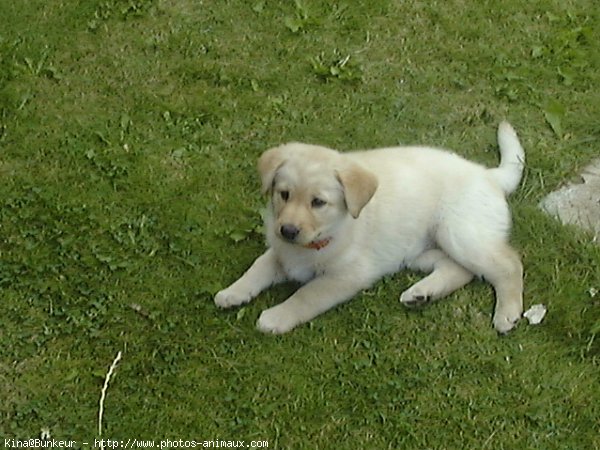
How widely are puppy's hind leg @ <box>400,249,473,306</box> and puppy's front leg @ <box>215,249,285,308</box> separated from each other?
0.60 meters

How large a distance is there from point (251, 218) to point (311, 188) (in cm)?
83

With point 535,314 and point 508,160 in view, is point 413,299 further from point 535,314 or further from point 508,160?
point 508,160

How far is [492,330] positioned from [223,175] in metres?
1.67

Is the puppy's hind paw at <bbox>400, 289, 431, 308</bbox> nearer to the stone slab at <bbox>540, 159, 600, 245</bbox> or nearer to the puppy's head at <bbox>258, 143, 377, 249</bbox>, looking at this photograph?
the puppy's head at <bbox>258, 143, 377, 249</bbox>

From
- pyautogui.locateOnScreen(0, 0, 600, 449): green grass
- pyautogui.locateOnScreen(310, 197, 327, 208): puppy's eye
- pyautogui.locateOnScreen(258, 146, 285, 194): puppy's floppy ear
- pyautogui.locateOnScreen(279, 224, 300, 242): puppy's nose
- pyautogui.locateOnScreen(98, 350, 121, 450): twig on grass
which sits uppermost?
pyautogui.locateOnScreen(258, 146, 285, 194): puppy's floppy ear

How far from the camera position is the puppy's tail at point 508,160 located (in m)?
4.95

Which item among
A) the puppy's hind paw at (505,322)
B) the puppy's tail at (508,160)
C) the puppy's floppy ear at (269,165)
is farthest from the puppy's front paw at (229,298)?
the puppy's tail at (508,160)

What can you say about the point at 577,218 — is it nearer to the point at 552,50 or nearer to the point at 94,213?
the point at 552,50

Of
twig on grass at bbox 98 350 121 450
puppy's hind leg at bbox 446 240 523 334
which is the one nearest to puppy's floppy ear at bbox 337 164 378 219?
puppy's hind leg at bbox 446 240 523 334

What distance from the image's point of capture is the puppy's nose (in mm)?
4113

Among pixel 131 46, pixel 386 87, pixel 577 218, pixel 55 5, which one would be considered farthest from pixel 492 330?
pixel 55 5

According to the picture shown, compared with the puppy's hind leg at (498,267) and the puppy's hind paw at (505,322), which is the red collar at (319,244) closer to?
the puppy's hind leg at (498,267)

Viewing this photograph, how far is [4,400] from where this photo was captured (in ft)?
13.0

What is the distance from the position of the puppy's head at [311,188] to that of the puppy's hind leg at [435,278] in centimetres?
51
